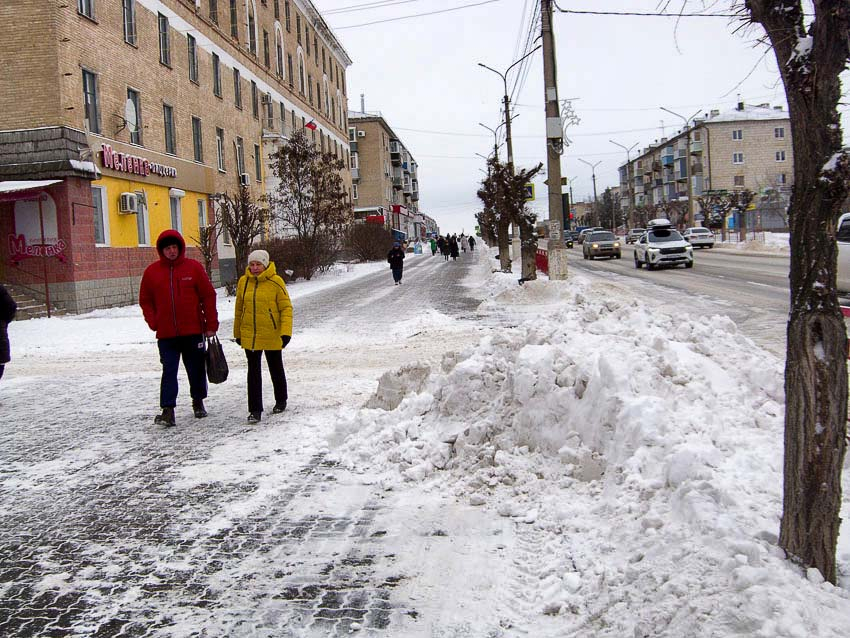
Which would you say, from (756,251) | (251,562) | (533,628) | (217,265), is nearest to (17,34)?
(217,265)

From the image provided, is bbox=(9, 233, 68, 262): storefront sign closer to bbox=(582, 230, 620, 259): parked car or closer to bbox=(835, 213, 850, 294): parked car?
bbox=(835, 213, 850, 294): parked car

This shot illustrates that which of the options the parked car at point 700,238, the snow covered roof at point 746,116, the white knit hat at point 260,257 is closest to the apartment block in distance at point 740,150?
the snow covered roof at point 746,116

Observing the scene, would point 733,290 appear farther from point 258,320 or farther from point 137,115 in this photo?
point 137,115

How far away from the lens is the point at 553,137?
57.1 ft

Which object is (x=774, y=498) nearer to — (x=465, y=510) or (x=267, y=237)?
(x=465, y=510)

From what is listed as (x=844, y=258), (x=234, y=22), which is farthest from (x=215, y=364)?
(x=234, y=22)

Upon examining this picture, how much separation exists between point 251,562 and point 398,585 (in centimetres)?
83

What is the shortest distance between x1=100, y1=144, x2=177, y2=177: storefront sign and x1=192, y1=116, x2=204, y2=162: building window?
11.7 ft

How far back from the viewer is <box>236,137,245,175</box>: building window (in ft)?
114

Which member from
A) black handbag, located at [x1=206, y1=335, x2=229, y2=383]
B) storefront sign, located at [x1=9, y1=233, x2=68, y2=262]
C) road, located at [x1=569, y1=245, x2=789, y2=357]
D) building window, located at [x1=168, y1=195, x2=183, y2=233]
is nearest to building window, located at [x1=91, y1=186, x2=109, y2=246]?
storefront sign, located at [x1=9, y1=233, x2=68, y2=262]

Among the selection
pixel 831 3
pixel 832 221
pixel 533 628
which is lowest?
pixel 533 628

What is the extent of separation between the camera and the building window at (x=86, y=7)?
68.3ft

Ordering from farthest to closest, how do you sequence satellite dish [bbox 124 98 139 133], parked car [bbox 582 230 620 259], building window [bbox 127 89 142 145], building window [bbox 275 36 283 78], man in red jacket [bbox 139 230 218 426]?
1. building window [bbox 275 36 283 78]
2. parked car [bbox 582 230 620 259]
3. building window [bbox 127 89 142 145]
4. satellite dish [bbox 124 98 139 133]
5. man in red jacket [bbox 139 230 218 426]

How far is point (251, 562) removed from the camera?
12.7 feet
